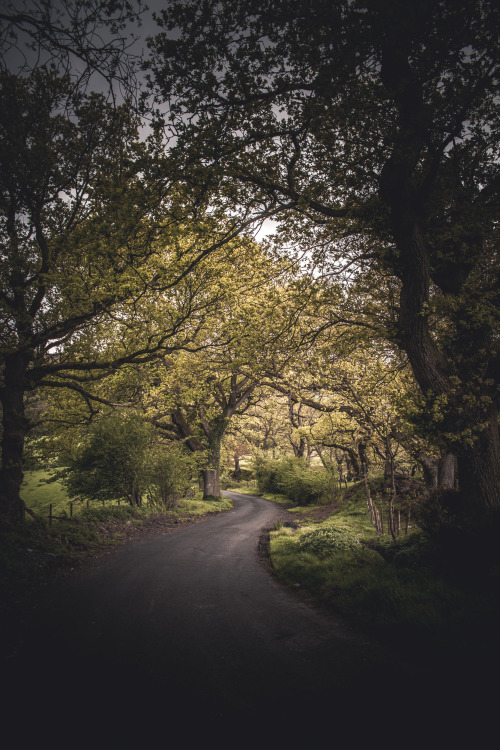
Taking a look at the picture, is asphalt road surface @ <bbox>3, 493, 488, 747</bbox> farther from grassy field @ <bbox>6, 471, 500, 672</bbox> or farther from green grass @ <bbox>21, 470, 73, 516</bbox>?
green grass @ <bbox>21, 470, 73, 516</bbox>

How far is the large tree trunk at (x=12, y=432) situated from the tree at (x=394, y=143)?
831 cm

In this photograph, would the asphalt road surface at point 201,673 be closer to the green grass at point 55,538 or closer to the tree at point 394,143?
the green grass at point 55,538

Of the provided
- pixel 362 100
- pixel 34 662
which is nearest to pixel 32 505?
pixel 34 662

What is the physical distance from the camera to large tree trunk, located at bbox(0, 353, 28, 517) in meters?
9.25

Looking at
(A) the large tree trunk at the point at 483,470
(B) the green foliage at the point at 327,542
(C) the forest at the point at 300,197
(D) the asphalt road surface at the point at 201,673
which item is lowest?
(B) the green foliage at the point at 327,542

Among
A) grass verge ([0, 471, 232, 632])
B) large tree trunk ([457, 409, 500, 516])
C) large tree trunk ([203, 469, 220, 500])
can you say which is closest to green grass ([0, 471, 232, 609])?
grass verge ([0, 471, 232, 632])

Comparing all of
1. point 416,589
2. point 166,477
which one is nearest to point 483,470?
point 416,589

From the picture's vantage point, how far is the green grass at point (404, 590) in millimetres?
3893

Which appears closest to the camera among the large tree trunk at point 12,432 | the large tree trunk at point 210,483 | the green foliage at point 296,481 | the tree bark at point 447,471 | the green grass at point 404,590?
the green grass at point 404,590

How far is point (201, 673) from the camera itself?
3564 millimetres

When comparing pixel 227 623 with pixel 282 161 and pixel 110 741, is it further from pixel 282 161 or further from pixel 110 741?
pixel 282 161

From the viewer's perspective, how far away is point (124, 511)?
13961 mm

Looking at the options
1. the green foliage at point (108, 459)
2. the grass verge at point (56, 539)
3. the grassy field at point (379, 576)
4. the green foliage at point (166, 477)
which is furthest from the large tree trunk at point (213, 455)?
the grassy field at point (379, 576)

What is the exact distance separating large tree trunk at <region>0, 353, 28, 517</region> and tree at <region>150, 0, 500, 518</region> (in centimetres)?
831
